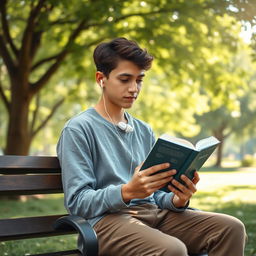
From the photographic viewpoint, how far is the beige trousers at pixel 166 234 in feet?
9.16

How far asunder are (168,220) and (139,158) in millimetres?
452

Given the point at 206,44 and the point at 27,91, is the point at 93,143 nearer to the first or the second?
the point at 206,44

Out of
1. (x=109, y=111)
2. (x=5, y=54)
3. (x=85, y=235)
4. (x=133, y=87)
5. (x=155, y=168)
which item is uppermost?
(x=133, y=87)

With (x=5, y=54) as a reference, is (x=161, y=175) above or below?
above

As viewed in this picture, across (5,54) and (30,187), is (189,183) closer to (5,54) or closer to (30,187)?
(30,187)

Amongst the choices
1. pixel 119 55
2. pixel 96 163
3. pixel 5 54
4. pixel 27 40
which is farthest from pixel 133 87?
pixel 5 54

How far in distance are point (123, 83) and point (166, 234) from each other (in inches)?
38.3

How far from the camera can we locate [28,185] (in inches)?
132

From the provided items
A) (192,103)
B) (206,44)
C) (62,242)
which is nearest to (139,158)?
(62,242)

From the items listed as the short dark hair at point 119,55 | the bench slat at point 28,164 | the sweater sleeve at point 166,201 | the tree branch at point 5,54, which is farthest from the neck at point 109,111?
the tree branch at point 5,54

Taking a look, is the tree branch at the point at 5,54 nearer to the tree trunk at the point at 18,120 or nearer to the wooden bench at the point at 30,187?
the tree trunk at the point at 18,120

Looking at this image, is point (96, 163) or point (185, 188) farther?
point (96, 163)

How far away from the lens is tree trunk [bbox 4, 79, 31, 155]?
12.2 meters

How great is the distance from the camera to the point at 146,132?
3594 millimetres
